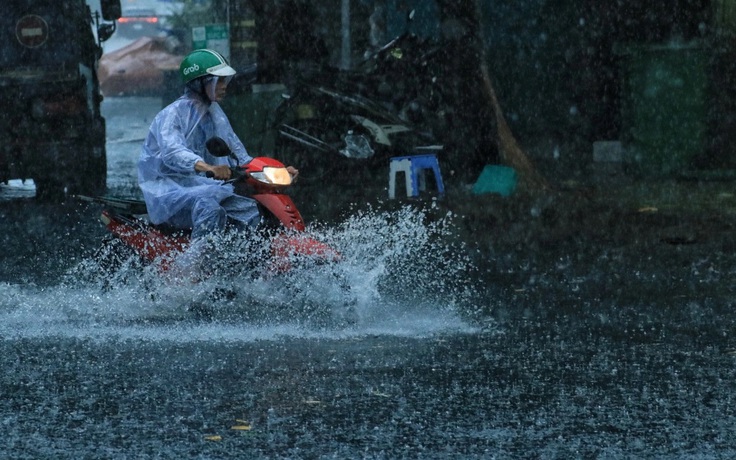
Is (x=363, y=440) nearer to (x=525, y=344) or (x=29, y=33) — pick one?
(x=525, y=344)

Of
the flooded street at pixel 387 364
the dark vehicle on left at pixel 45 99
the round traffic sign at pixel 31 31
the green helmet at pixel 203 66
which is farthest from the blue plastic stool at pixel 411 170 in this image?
the green helmet at pixel 203 66

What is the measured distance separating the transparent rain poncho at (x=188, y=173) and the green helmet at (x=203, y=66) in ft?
0.47

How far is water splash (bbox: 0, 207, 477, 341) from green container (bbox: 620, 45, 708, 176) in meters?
10.7

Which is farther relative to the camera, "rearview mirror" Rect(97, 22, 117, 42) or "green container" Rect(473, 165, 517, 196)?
"rearview mirror" Rect(97, 22, 117, 42)

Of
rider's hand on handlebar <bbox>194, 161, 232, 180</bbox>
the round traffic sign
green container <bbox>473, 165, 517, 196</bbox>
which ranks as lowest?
green container <bbox>473, 165, 517, 196</bbox>

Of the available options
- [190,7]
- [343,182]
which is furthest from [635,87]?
→ [190,7]

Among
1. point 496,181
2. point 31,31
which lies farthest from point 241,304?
point 31,31

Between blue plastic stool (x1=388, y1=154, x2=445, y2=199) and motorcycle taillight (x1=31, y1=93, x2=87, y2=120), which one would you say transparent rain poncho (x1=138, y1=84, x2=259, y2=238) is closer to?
blue plastic stool (x1=388, y1=154, x2=445, y2=199)

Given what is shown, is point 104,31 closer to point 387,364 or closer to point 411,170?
point 411,170

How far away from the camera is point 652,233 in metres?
13.2

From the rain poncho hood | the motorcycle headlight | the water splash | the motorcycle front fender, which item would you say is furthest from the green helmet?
the water splash

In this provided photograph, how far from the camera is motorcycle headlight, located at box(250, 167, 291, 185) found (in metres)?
8.26

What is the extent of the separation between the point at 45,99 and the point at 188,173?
871 cm

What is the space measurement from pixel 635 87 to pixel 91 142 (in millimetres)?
7508
